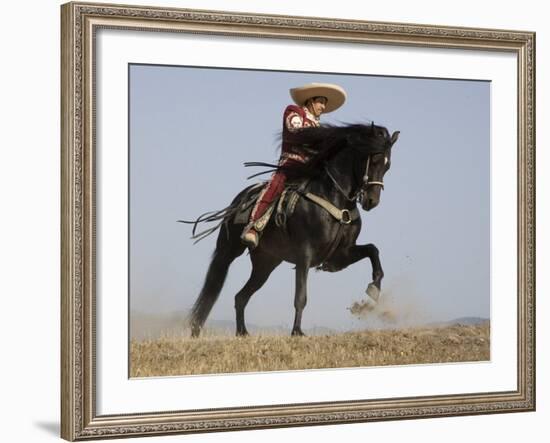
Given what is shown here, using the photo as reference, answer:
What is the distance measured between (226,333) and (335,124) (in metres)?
1.12

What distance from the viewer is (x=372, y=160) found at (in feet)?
24.9

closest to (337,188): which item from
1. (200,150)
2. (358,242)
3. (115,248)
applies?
(358,242)

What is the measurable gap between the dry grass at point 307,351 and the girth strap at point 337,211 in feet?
1.80

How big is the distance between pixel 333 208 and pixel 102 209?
4.01 feet

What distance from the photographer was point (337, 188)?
759 cm

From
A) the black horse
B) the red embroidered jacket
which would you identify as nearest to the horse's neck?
the black horse

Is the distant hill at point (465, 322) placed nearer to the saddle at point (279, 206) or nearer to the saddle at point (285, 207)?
the saddle at point (285, 207)

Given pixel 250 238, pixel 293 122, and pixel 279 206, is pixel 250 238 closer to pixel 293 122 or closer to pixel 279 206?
pixel 279 206

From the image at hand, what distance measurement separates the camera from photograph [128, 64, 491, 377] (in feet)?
23.4

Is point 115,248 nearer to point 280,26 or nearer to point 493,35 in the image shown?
point 280,26

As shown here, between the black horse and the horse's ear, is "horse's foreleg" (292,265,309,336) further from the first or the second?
the horse's ear

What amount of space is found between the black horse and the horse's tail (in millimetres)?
77

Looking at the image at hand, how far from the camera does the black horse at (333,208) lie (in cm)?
745

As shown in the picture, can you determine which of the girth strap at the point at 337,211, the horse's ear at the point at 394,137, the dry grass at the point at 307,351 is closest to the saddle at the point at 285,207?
the girth strap at the point at 337,211
